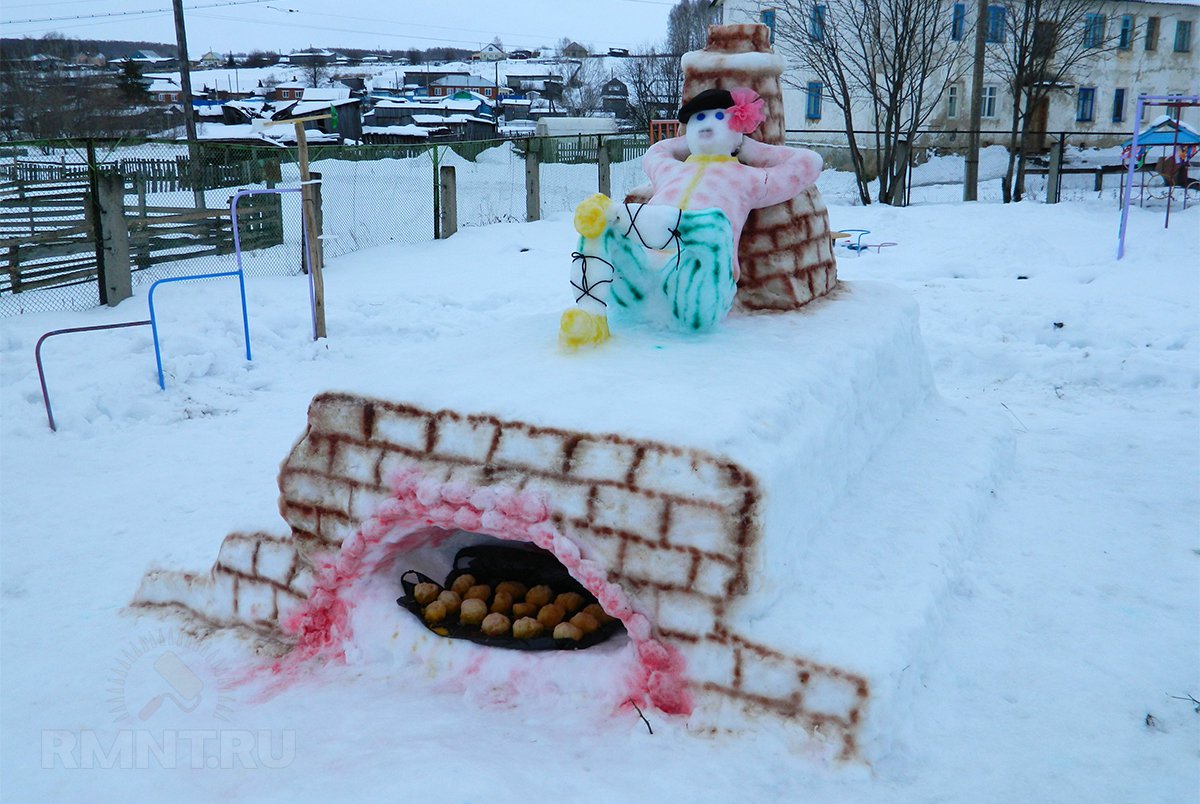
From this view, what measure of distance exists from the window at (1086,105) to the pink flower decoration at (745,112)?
29222mm

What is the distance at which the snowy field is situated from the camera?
269 cm

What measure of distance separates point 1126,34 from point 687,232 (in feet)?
102

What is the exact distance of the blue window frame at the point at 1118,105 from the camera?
29.5m

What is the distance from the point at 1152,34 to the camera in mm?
29328

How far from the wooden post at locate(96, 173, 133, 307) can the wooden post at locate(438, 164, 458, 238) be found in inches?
192

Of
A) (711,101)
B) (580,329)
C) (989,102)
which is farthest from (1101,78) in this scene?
(580,329)

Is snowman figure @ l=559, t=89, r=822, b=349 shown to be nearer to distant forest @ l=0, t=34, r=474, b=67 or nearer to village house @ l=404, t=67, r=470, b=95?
distant forest @ l=0, t=34, r=474, b=67

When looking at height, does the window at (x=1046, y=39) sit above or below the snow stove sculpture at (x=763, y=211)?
above

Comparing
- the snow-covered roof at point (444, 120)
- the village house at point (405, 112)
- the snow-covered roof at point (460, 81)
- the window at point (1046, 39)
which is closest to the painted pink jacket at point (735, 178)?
the window at point (1046, 39)

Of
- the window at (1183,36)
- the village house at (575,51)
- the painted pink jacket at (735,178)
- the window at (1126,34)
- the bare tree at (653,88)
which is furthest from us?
the village house at (575,51)

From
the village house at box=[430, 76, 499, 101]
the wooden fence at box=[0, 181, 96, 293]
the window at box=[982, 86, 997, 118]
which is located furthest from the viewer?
the village house at box=[430, 76, 499, 101]

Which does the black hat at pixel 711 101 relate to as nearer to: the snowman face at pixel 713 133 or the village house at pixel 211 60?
the snowman face at pixel 713 133

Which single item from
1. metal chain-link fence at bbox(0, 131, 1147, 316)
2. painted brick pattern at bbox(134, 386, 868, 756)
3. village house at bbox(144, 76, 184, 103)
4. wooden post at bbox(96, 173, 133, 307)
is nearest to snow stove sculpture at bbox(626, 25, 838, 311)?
painted brick pattern at bbox(134, 386, 868, 756)

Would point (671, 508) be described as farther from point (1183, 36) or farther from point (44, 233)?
point (1183, 36)
